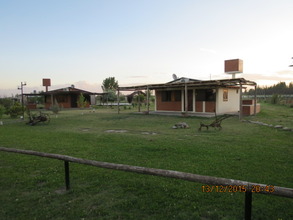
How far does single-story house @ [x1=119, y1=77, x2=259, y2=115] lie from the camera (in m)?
16.5

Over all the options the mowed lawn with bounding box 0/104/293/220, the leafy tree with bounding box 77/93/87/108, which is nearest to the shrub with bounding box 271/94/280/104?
the leafy tree with bounding box 77/93/87/108

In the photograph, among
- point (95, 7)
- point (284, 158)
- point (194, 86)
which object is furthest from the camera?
point (194, 86)

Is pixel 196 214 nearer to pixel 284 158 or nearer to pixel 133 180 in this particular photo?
pixel 133 180

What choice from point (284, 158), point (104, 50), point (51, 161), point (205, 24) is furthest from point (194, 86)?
point (51, 161)

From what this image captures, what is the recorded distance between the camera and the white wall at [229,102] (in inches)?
668

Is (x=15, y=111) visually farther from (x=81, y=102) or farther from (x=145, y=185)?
(x=145, y=185)

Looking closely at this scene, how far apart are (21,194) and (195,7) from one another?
1223 cm

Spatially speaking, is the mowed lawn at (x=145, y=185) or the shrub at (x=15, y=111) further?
the shrub at (x=15, y=111)

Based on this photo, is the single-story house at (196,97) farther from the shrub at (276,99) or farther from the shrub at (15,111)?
the shrub at (276,99)

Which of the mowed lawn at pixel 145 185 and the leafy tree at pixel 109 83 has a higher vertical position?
the leafy tree at pixel 109 83

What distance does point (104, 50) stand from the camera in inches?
733

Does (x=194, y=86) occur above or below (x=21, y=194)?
above

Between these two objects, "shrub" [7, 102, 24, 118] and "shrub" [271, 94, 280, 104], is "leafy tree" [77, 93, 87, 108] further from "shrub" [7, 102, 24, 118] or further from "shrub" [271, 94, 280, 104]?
"shrub" [271, 94, 280, 104]

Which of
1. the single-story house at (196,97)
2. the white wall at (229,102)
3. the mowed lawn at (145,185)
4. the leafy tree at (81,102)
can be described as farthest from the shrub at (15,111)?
the white wall at (229,102)
